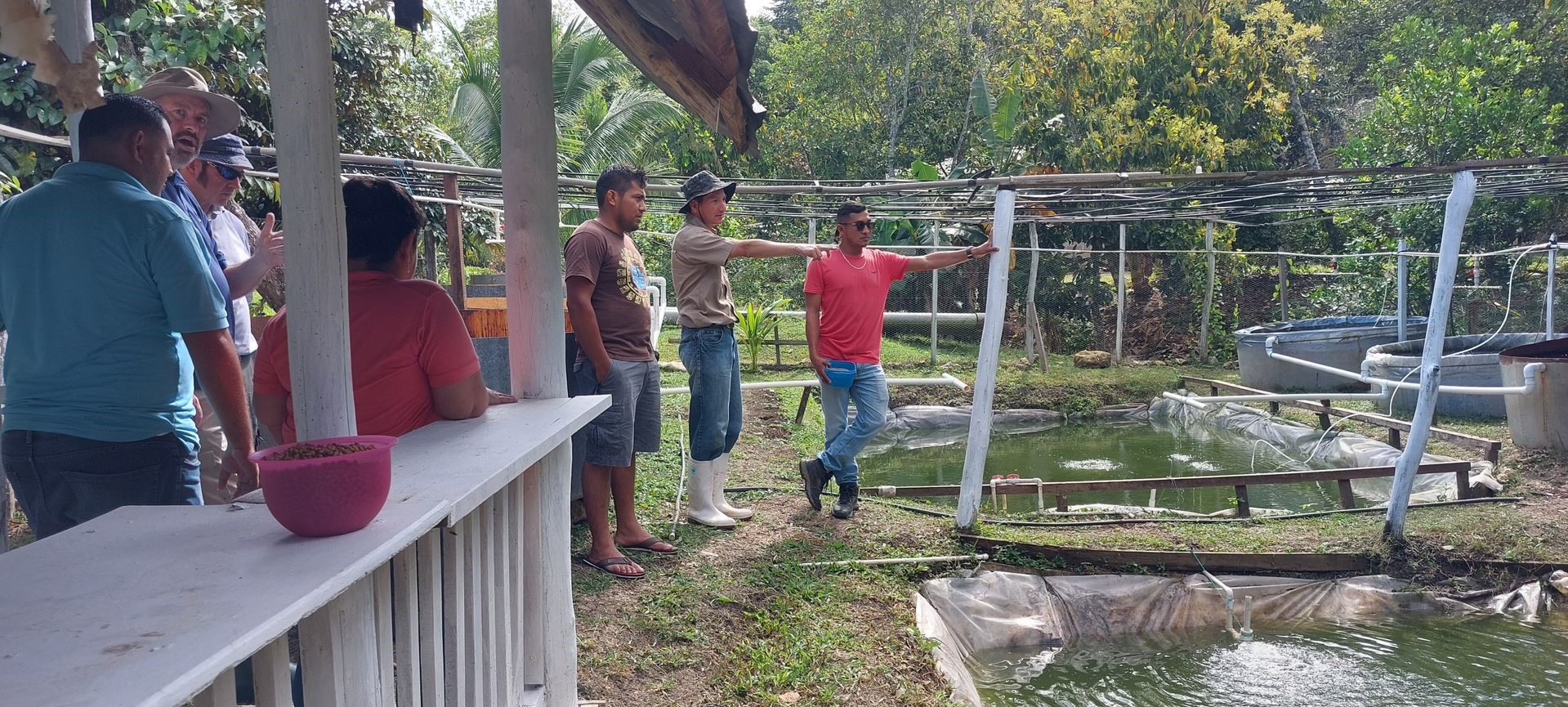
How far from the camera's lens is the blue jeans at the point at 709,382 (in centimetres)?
463

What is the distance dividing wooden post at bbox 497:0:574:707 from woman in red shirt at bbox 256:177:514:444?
0.96ft

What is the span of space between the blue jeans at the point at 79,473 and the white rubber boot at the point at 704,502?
9.30 ft

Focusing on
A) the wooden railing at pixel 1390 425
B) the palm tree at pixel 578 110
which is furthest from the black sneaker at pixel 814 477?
the palm tree at pixel 578 110

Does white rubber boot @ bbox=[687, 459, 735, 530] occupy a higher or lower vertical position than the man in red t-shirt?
lower

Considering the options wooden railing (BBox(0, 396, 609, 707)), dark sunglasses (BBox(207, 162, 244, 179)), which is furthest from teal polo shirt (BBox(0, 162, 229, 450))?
dark sunglasses (BBox(207, 162, 244, 179))

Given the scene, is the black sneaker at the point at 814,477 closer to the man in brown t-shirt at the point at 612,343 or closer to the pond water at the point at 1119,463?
the man in brown t-shirt at the point at 612,343

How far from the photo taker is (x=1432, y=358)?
5.31 metres

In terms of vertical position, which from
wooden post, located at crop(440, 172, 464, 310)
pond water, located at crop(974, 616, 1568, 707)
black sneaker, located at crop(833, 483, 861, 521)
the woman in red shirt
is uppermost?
wooden post, located at crop(440, 172, 464, 310)

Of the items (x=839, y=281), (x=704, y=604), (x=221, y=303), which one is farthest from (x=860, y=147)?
(x=221, y=303)

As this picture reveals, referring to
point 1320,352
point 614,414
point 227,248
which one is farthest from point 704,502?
point 1320,352

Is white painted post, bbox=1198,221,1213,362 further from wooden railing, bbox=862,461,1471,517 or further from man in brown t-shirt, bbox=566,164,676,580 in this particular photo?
man in brown t-shirt, bbox=566,164,676,580

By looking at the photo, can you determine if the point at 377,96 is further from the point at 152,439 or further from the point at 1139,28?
the point at 1139,28

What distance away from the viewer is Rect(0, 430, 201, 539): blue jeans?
225 centimetres

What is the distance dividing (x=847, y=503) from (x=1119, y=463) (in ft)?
15.0
